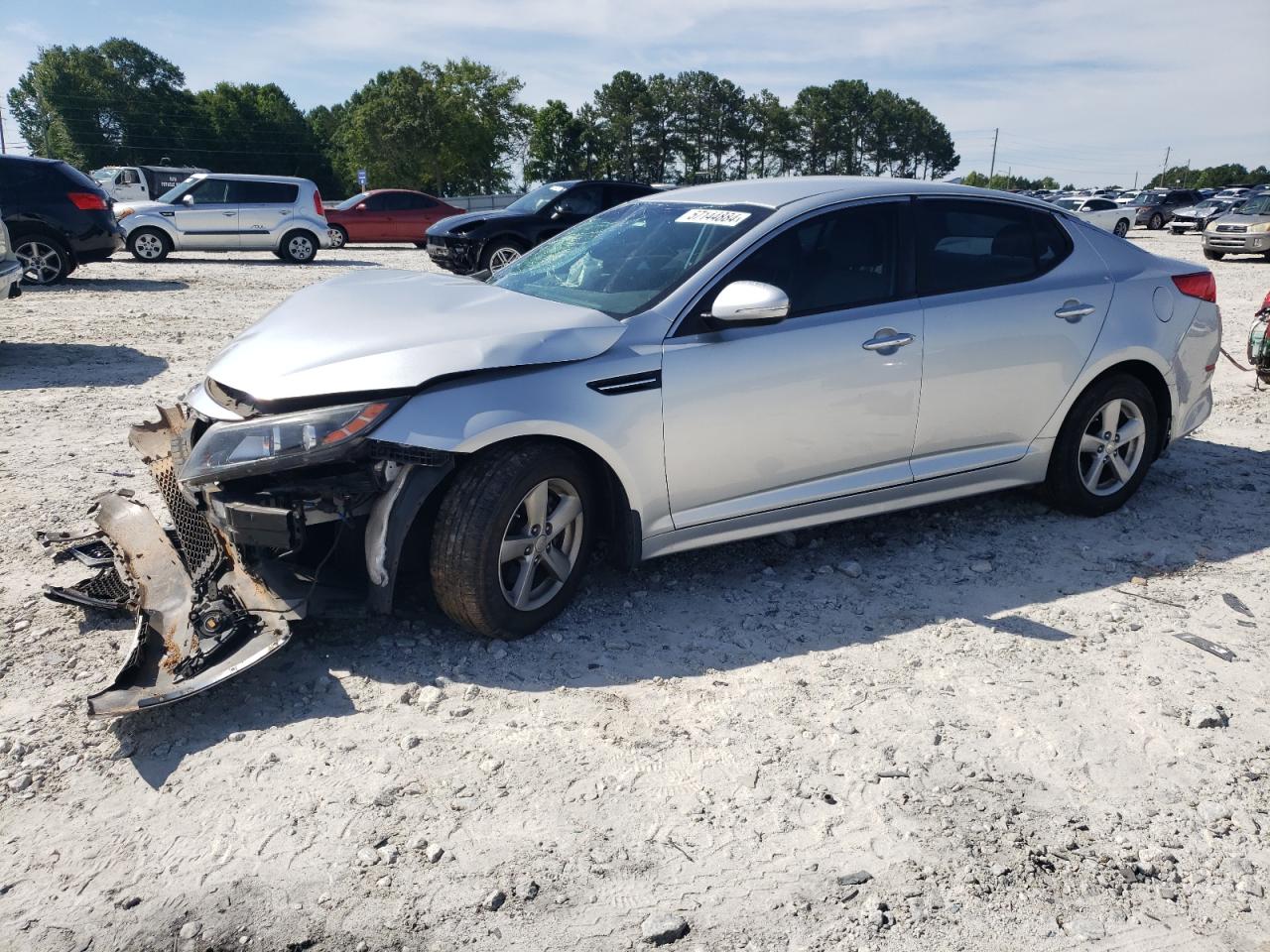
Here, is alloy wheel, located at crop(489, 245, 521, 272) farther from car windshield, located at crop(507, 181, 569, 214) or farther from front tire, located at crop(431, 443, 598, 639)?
front tire, located at crop(431, 443, 598, 639)

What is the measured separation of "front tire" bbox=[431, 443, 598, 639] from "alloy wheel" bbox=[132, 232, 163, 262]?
17.7 m

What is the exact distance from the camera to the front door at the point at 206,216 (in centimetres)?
1853

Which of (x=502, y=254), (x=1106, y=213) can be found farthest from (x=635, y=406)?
(x=1106, y=213)

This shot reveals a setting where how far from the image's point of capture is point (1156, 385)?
514cm

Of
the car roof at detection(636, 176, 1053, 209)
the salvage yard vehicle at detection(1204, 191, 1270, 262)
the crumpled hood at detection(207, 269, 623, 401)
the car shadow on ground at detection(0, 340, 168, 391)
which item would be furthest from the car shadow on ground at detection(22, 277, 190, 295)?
the salvage yard vehicle at detection(1204, 191, 1270, 262)

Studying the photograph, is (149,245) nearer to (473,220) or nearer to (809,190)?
(473,220)

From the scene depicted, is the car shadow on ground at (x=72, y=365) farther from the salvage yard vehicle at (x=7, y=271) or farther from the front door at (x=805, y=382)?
the front door at (x=805, y=382)

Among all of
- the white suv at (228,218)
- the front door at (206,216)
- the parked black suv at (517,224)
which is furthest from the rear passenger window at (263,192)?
the parked black suv at (517,224)

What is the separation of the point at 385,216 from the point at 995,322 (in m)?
22.8

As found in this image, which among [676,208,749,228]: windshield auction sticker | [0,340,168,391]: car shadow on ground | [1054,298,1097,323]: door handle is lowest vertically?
[0,340,168,391]: car shadow on ground

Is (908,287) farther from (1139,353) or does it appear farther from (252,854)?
(252,854)

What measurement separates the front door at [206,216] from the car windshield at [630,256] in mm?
16081

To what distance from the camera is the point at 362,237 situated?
25141 mm

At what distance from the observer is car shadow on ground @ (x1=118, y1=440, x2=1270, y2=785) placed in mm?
3365
